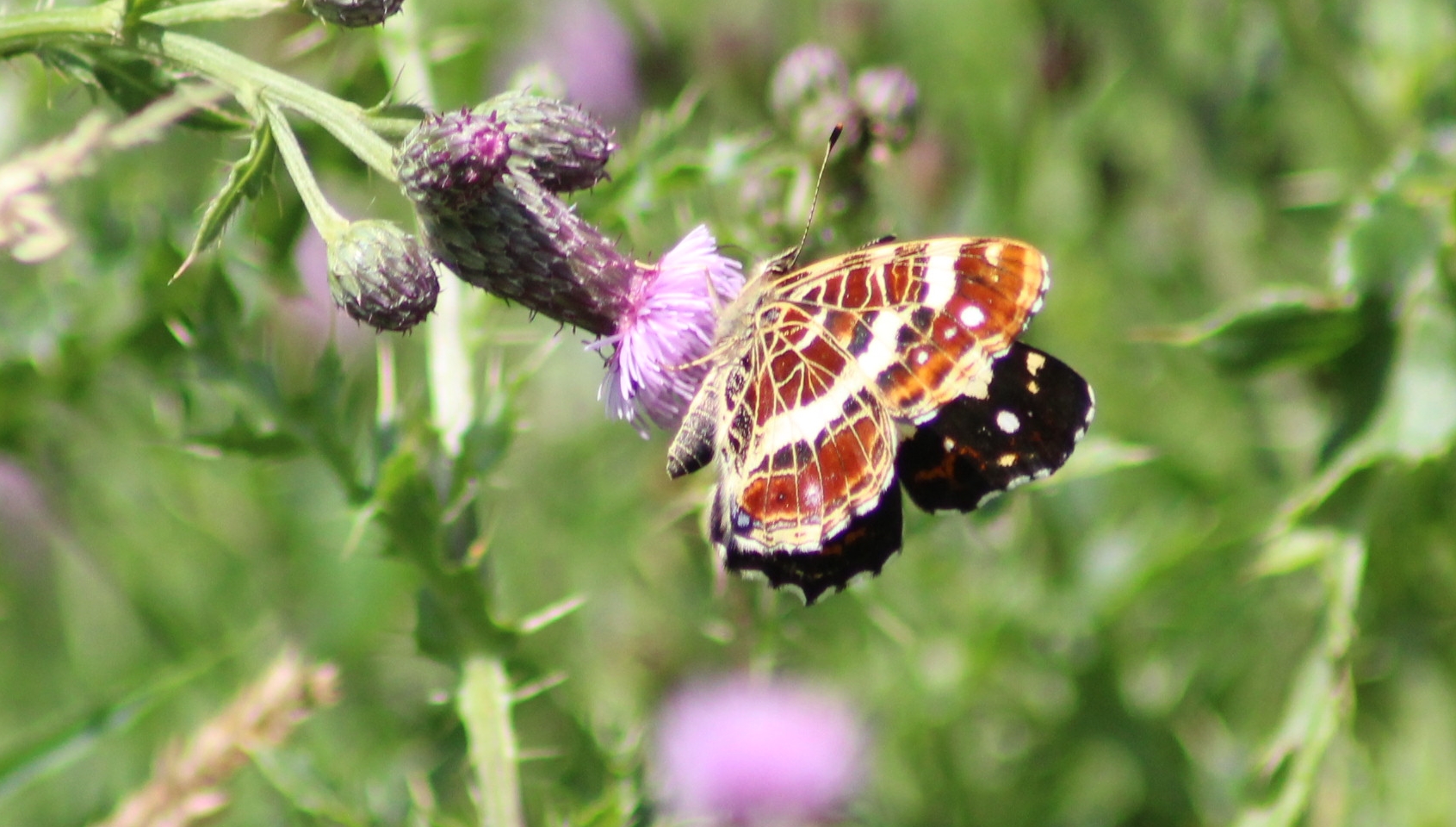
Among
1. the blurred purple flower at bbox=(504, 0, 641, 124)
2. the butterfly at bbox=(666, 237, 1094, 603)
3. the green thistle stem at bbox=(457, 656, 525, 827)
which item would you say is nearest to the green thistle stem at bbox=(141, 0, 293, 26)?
the butterfly at bbox=(666, 237, 1094, 603)

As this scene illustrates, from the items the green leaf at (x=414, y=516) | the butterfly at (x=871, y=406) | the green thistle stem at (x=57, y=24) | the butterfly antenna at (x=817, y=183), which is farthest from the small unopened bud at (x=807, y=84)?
the green thistle stem at (x=57, y=24)

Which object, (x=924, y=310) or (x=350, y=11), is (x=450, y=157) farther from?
(x=924, y=310)

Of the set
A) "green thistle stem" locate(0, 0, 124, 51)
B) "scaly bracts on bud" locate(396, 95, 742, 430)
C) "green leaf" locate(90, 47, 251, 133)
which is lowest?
"scaly bracts on bud" locate(396, 95, 742, 430)

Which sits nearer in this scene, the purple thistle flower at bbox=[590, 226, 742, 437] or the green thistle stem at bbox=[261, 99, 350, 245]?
the green thistle stem at bbox=[261, 99, 350, 245]

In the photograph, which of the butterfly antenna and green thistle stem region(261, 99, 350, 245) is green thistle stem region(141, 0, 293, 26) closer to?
green thistle stem region(261, 99, 350, 245)

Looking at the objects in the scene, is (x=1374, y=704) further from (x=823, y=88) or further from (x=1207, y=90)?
(x=823, y=88)

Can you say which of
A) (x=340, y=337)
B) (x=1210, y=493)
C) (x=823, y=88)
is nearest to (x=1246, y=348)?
(x=1210, y=493)

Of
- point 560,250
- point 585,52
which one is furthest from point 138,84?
point 585,52
